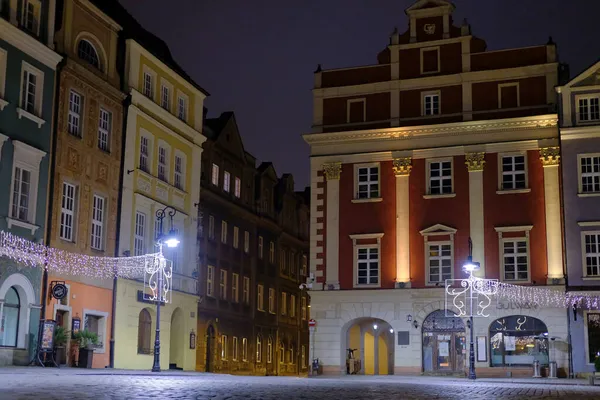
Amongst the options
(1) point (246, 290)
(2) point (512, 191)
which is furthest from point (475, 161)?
(1) point (246, 290)

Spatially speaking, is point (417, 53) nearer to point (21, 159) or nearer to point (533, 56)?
point (533, 56)

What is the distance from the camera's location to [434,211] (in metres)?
46.3

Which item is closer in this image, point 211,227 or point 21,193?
point 21,193

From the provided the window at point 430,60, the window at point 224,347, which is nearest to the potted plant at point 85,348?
the window at point 224,347

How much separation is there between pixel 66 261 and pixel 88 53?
952cm

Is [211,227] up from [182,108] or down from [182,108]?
down

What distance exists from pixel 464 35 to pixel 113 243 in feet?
72.0

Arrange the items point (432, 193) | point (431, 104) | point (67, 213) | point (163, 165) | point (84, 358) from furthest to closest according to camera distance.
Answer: point (431, 104) < point (432, 193) < point (163, 165) < point (67, 213) < point (84, 358)

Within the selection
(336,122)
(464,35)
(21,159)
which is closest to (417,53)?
(464,35)

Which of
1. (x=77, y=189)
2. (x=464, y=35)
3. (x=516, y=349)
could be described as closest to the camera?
(x=77, y=189)

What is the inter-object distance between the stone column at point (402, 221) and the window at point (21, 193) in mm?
20354

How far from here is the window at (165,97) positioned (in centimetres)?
4427

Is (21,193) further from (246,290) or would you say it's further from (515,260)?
(246,290)

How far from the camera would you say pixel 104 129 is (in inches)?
1529
